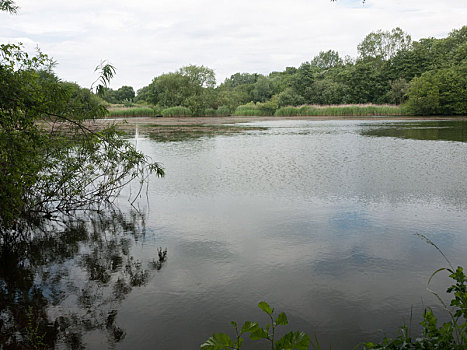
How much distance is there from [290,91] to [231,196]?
213 ft

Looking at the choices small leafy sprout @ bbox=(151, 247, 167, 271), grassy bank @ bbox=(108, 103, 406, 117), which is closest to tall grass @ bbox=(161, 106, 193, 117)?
grassy bank @ bbox=(108, 103, 406, 117)

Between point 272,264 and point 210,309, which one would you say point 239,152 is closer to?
point 272,264

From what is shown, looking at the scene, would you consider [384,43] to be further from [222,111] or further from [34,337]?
[34,337]

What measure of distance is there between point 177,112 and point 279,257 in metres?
62.1

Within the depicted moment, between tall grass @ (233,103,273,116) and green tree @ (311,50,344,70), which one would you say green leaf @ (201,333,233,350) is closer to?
tall grass @ (233,103,273,116)

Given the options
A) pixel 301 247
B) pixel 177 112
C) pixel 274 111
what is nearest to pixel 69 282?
pixel 301 247

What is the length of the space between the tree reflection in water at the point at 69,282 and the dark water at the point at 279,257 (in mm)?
37

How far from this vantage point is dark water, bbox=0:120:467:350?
430 cm

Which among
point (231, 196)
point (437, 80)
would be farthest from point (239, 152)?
point (437, 80)

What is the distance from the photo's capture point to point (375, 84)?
66500mm

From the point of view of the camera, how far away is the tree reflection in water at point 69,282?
4090 millimetres

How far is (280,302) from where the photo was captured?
4656 mm

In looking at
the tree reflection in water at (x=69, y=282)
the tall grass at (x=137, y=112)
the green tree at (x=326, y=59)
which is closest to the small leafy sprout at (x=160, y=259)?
the tree reflection in water at (x=69, y=282)

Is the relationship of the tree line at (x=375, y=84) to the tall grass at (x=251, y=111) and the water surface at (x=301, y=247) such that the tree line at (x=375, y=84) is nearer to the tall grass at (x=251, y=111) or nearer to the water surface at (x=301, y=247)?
the tall grass at (x=251, y=111)
